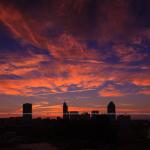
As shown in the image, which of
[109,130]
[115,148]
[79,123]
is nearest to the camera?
[115,148]

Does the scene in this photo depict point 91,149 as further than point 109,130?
No

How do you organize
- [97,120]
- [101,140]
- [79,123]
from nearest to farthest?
1. [101,140]
2. [97,120]
3. [79,123]

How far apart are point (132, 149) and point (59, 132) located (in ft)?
177

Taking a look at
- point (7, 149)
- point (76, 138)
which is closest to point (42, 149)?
point (7, 149)

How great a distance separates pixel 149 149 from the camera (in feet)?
258

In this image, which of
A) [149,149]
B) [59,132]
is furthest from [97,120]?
[149,149]

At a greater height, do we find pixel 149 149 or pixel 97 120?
pixel 97 120

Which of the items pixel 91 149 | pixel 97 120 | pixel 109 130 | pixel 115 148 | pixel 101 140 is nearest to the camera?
pixel 91 149

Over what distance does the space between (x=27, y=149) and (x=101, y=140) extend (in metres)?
30.6

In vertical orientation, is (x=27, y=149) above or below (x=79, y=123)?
below

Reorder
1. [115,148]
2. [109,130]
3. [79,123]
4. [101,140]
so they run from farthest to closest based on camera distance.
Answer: [79,123]
[109,130]
[101,140]
[115,148]

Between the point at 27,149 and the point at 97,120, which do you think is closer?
the point at 27,149

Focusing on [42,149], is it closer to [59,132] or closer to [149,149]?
[149,149]

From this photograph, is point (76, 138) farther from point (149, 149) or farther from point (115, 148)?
point (149, 149)
